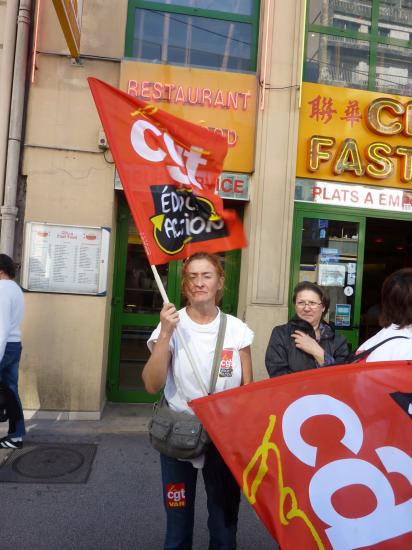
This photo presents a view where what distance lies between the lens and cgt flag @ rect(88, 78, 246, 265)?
8.39 ft

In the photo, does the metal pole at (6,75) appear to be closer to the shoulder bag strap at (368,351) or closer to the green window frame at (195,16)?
the green window frame at (195,16)

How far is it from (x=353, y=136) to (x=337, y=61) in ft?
3.71

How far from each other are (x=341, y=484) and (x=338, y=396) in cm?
36

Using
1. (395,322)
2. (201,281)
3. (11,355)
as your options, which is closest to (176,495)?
(201,281)

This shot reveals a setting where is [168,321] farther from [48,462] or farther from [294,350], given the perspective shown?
[48,462]

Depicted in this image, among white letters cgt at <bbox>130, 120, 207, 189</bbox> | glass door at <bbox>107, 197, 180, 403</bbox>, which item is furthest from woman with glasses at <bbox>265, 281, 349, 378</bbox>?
glass door at <bbox>107, 197, 180, 403</bbox>

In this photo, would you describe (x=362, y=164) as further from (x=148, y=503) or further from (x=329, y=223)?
(x=148, y=503)

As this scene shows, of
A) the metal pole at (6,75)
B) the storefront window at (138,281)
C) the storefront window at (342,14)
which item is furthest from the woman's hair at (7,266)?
the storefront window at (342,14)

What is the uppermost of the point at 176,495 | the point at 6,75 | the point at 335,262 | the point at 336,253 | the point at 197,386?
the point at 6,75

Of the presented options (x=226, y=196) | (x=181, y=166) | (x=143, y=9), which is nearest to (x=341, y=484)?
(x=181, y=166)

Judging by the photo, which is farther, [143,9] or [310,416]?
[143,9]

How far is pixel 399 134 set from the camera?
6395 millimetres

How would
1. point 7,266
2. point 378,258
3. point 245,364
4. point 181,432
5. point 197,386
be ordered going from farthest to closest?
point 378,258
point 7,266
point 245,364
point 197,386
point 181,432

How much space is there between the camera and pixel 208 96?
19.7 ft
